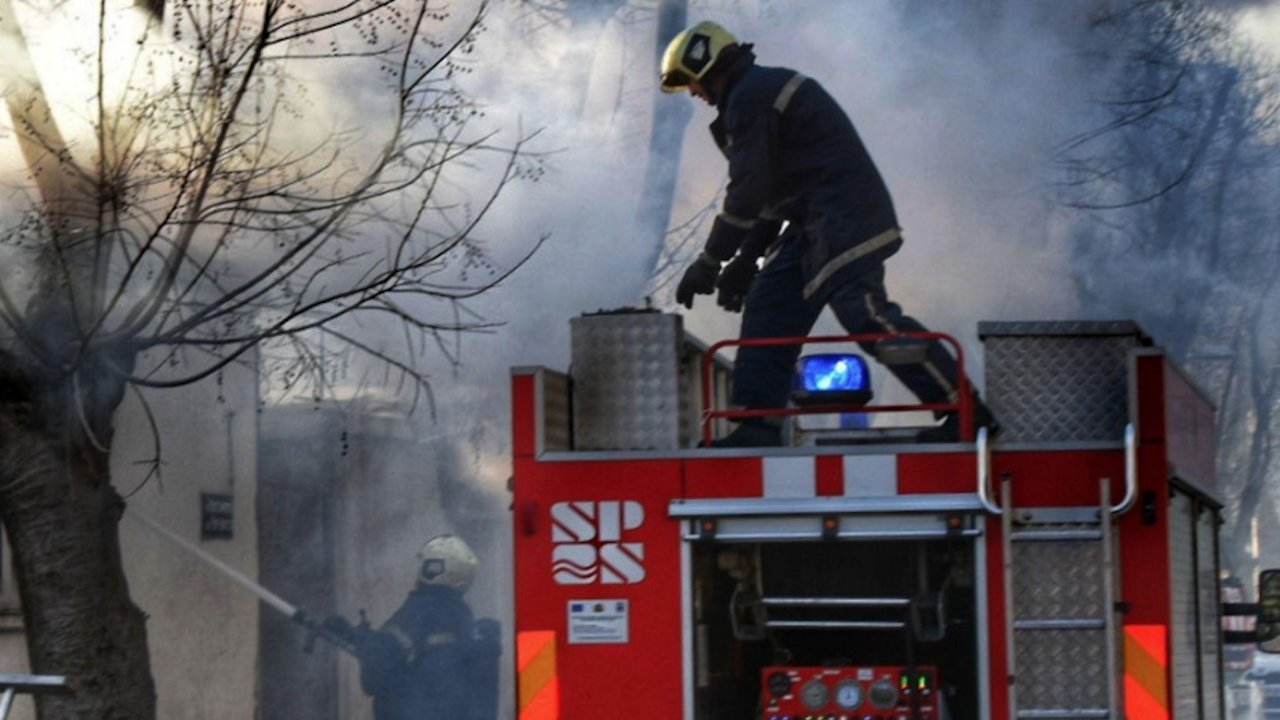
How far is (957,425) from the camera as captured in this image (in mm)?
5656

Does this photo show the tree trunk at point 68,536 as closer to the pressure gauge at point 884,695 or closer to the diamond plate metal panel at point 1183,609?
the pressure gauge at point 884,695

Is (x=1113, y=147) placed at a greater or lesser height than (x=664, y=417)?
greater

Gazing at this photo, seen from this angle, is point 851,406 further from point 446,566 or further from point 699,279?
point 446,566

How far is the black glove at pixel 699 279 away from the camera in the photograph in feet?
21.3

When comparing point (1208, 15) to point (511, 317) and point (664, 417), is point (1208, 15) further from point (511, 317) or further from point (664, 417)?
point (664, 417)

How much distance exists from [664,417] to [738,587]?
Answer: 524 millimetres

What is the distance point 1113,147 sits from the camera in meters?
13.1

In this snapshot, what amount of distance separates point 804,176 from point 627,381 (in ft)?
4.16

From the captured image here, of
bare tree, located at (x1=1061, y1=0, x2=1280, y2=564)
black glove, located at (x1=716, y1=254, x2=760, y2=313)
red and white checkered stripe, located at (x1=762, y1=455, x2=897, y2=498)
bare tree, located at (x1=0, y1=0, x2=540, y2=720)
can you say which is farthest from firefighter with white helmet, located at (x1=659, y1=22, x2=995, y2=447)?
bare tree, located at (x1=1061, y1=0, x2=1280, y2=564)

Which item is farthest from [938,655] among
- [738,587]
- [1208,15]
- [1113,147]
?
[1208,15]

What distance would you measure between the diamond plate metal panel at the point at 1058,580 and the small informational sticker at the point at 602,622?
3.33 feet

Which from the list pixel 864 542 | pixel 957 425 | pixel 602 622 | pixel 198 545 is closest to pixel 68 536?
pixel 198 545

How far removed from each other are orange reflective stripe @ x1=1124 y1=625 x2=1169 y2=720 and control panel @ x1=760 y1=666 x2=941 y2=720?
0.50 meters

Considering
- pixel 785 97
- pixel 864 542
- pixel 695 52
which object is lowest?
pixel 864 542
